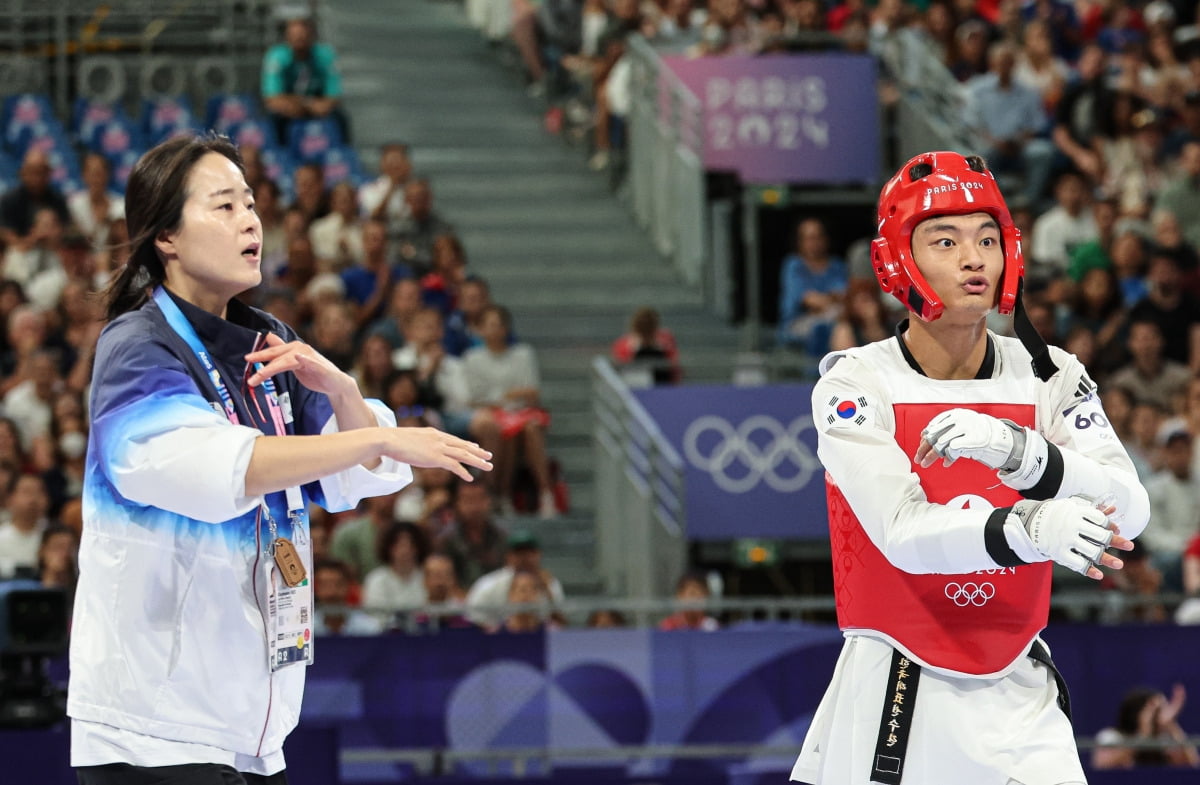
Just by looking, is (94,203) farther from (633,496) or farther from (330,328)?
(633,496)

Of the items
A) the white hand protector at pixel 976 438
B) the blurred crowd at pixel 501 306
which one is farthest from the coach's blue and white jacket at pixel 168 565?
the blurred crowd at pixel 501 306

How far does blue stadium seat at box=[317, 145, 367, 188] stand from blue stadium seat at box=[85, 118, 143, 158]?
1.62 metres

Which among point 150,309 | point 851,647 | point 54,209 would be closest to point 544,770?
point 851,647

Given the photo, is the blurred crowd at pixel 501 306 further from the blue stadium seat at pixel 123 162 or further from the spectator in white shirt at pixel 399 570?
the blue stadium seat at pixel 123 162

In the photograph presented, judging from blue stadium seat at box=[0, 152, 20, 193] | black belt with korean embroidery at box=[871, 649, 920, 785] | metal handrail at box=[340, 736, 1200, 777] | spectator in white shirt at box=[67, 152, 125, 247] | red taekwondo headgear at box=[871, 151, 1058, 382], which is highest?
blue stadium seat at box=[0, 152, 20, 193]

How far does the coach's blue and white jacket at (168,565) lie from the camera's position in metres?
4.02

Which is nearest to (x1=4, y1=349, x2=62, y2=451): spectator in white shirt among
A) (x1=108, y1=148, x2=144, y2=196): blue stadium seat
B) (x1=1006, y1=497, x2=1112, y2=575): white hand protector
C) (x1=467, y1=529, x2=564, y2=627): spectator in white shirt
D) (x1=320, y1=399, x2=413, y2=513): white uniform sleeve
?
(x1=467, y1=529, x2=564, y2=627): spectator in white shirt

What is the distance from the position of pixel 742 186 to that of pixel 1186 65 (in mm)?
4485

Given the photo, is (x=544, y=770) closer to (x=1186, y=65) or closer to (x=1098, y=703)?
(x=1098, y=703)

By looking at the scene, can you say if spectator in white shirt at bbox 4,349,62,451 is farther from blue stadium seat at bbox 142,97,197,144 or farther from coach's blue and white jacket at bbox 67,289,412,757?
coach's blue and white jacket at bbox 67,289,412,757

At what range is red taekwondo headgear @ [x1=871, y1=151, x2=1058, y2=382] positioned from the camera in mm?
4754

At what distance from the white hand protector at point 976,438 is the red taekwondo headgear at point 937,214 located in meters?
0.45

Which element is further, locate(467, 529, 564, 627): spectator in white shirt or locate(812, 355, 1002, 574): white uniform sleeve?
locate(467, 529, 564, 627): spectator in white shirt

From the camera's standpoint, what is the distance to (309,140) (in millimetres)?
16250
